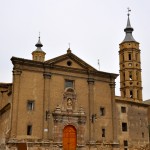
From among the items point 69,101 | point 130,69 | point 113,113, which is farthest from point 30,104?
point 130,69

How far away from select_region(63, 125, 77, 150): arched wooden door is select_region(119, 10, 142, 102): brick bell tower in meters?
21.0

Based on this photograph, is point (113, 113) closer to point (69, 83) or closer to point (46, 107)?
point (69, 83)

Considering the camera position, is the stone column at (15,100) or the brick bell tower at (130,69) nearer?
the stone column at (15,100)

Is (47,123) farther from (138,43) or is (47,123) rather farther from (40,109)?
(138,43)

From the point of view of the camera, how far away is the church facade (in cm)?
3133

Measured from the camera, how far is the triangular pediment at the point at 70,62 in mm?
34625

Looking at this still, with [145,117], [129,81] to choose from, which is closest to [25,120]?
[145,117]

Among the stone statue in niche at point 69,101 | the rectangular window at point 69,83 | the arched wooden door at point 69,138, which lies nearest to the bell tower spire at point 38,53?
the rectangular window at point 69,83

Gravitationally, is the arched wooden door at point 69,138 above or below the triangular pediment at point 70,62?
below

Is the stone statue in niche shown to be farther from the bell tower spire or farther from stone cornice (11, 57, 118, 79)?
the bell tower spire

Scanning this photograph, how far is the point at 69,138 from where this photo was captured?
33406 mm

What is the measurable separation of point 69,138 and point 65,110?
10.1ft

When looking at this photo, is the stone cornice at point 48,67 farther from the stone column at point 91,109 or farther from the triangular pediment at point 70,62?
the stone column at point 91,109

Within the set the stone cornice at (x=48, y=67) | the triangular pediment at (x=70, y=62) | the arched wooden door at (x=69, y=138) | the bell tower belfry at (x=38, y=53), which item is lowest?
the arched wooden door at (x=69, y=138)
